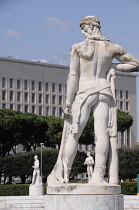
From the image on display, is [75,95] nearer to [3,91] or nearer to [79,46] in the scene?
[79,46]

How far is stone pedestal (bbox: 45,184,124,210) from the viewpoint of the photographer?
422 inches

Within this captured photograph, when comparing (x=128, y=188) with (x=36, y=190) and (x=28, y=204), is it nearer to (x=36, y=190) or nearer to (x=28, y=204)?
(x=36, y=190)

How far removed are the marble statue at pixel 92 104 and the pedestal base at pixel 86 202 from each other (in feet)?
1.94

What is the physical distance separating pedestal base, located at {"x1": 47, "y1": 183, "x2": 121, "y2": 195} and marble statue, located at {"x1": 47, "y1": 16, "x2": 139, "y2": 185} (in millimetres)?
420

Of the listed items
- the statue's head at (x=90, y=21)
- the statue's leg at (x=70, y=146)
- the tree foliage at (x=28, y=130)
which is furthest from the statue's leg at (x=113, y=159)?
the tree foliage at (x=28, y=130)

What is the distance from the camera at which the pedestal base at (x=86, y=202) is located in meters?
10.7

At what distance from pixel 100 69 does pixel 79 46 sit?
590mm

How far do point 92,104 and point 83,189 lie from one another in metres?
1.70

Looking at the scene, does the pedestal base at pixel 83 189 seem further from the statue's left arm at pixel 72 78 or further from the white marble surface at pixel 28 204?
the white marble surface at pixel 28 204

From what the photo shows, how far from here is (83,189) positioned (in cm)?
1084

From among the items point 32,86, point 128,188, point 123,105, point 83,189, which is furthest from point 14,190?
point 123,105

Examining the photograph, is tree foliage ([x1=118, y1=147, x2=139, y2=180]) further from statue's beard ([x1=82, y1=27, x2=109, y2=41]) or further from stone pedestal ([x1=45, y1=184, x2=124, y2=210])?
stone pedestal ([x1=45, y1=184, x2=124, y2=210])

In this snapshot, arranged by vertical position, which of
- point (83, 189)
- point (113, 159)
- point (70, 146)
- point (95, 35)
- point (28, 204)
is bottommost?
point (28, 204)

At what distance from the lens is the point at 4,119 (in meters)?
70.1
